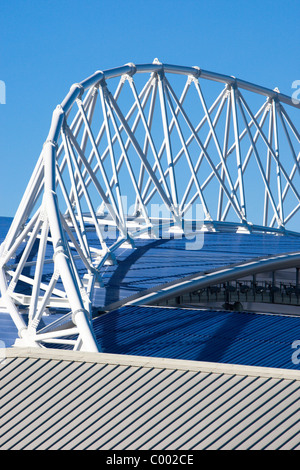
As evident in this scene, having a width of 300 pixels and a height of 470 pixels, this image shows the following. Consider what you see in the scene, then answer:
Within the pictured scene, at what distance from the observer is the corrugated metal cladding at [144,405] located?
19.7 meters

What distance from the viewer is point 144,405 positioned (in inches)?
817

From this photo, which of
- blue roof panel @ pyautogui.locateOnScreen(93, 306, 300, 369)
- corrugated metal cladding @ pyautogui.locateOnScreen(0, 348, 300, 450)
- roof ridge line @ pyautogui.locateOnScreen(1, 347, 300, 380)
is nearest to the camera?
corrugated metal cladding @ pyautogui.locateOnScreen(0, 348, 300, 450)

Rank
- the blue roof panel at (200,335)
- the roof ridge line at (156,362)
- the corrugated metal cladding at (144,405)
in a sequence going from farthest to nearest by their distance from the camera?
the blue roof panel at (200,335) < the roof ridge line at (156,362) < the corrugated metal cladding at (144,405)

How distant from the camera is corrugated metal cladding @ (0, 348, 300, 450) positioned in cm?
1967

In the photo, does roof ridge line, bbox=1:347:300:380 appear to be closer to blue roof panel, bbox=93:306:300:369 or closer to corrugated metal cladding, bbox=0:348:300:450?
corrugated metal cladding, bbox=0:348:300:450

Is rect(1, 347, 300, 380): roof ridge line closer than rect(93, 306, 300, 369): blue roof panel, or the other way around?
rect(1, 347, 300, 380): roof ridge line

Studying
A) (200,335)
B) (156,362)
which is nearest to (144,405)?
(156,362)

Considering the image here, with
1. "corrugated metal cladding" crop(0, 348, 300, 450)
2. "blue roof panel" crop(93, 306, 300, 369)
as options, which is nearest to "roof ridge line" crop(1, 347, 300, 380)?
"corrugated metal cladding" crop(0, 348, 300, 450)

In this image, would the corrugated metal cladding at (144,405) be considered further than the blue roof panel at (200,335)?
No

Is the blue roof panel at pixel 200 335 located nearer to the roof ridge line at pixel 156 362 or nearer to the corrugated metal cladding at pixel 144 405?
the roof ridge line at pixel 156 362

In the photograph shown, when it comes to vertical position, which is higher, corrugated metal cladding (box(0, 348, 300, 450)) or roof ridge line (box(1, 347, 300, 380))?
roof ridge line (box(1, 347, 300, 380))

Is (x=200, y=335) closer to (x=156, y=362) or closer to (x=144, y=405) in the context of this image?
(x=156, y=362)

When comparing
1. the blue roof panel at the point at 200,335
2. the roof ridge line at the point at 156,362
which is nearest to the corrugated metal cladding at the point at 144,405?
the roof ridge line at the point at 156,362
